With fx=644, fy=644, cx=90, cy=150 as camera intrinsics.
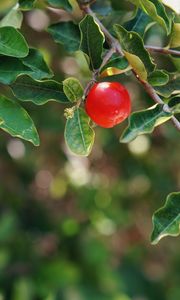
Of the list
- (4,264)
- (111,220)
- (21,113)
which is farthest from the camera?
(111,220)

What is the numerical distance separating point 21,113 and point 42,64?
12 cm

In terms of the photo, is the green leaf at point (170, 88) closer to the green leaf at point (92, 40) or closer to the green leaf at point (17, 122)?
the green leaf at point (92, 40)

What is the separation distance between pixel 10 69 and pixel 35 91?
0.23 feet

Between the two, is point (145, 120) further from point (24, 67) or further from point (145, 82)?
point (24, 67)

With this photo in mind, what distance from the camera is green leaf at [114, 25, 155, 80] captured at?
1.31 meters

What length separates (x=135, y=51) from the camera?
1.36m

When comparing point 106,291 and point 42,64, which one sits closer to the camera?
point 42,64

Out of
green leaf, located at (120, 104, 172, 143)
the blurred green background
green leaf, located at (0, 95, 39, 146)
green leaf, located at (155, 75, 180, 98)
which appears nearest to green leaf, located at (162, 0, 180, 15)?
green leaf, located at (155, 75, 180, 98)

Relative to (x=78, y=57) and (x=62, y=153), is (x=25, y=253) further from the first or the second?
(x=78, y=57)

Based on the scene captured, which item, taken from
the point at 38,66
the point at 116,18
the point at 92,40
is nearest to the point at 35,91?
the point at 38,66

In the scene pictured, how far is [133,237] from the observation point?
11.7 feet

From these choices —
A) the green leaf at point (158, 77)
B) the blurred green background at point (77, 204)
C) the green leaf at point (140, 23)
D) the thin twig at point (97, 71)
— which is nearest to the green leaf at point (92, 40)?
the thin twig at point (97, 71)

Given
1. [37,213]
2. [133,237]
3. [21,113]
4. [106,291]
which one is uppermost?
[21,113]

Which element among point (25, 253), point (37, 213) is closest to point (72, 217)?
point (37, 213)
